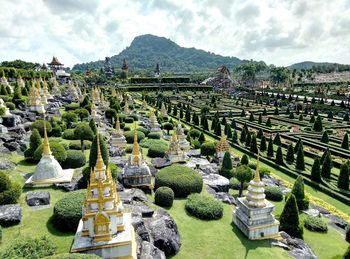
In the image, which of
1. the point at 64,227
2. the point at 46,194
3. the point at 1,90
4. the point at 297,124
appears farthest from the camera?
the point at 297,124

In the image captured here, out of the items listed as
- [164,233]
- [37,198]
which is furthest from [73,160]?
[164,233]

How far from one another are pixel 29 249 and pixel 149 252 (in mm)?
5296

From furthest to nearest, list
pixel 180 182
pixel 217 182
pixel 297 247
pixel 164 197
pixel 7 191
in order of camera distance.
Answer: pixel 217 182, pixel 180 182, pixel 164 197, pixel 297 247, pixel 7 191

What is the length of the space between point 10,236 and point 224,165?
20.7 metres

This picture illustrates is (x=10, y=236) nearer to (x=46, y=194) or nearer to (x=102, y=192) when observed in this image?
(x=46, y=194)

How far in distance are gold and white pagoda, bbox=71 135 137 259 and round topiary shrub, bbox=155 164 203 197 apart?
29.3 ft

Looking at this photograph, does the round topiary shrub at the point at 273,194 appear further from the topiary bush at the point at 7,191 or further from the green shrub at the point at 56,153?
the topiary bush at the point at 7,191

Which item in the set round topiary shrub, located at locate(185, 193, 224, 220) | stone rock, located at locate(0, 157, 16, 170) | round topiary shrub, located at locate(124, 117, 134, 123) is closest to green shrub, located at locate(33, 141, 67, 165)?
stone rock, located at locate(0, 157, 16, 170)

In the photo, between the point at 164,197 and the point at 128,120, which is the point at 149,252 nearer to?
the point at 164,197

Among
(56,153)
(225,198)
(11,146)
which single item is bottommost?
(225,198)

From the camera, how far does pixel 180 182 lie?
23.5 meters

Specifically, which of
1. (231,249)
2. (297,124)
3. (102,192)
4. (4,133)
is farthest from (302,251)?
(297,124)

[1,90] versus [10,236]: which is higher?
[1,90]

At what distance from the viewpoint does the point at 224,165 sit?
3062cm
